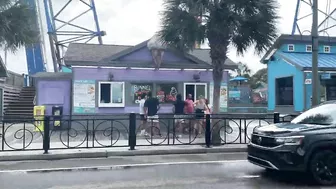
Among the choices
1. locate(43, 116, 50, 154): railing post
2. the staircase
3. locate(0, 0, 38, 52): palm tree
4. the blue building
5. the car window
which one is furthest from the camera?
the staircase

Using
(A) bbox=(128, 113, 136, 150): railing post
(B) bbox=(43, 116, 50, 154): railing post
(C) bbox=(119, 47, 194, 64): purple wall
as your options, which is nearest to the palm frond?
(A) bbox=(128, 113, 136, 150): railing post

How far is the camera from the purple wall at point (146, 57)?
1717 centimetres

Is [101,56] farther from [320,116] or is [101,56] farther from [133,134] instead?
[320,116]

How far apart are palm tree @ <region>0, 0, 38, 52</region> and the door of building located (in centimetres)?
760

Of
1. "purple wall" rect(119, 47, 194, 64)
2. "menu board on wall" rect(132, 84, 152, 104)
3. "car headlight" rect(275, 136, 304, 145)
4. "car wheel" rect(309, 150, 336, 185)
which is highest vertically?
"purple wall" rect(119, 47, 194, 64)

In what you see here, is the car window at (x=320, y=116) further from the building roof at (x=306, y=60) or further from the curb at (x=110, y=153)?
the building roof at (x=306, y=60)

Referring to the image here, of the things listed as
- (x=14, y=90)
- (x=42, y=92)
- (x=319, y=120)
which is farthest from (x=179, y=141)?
(x=14, y=90)

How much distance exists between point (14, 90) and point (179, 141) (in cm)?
1612

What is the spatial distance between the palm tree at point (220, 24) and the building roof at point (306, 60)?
7572mm

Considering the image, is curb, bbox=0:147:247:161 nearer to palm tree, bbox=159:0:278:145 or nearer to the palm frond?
palm tree, bbox=159:0:278:145

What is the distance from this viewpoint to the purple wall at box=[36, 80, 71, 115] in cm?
1677

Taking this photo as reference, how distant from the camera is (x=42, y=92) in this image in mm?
16781

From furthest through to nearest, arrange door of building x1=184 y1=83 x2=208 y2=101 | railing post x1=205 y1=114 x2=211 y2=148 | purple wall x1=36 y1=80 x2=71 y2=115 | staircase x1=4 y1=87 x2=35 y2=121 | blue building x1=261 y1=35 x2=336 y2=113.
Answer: staircase x1=4 y1=87 x2=35 y2=121
blue building x1=261 y1=35 x2=336 y2=113
door of building x1=184 y1=83 x2=208 y2=101
purple wall x1=36 y1=80 x2=71 y2=115
railing post x1=205 y1=114 x2=211 y2=148

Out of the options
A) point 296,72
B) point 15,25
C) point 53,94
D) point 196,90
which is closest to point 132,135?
point 15,25
